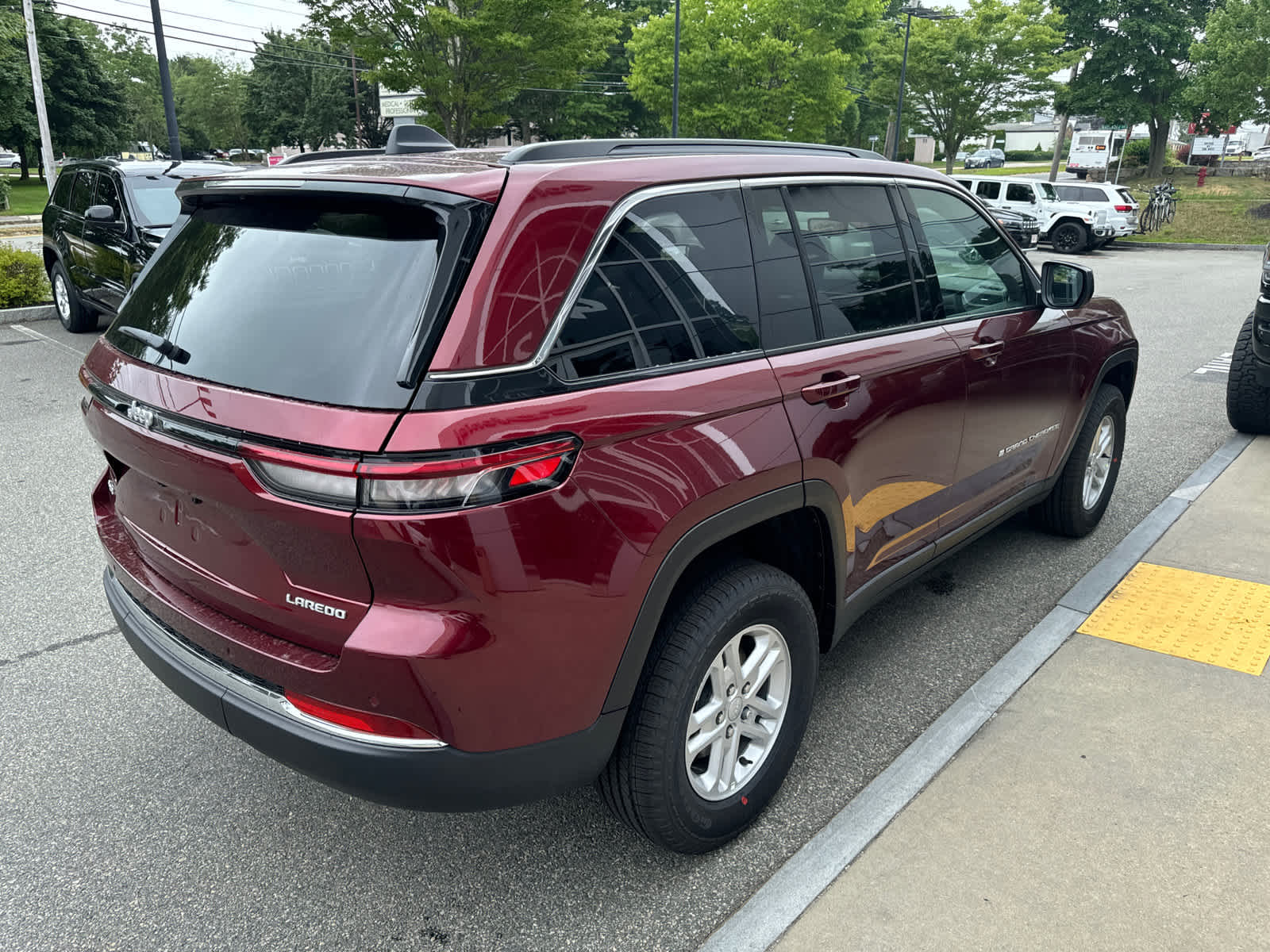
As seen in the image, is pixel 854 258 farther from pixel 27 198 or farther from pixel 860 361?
pixel 27 198

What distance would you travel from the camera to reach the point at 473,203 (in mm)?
1949

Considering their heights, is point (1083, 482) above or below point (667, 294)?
below

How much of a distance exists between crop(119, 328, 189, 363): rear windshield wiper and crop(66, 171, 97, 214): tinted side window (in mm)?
8462

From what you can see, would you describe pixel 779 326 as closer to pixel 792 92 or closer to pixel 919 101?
pixel 792 92

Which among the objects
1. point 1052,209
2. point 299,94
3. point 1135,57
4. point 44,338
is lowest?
point 44,338

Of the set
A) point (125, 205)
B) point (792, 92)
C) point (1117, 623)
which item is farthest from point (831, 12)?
point (1117, 623)

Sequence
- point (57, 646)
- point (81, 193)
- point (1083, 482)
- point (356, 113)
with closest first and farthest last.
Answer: point (57, 646), point (1083, 482), point (81, 193), point (356, 113)

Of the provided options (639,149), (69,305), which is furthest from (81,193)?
(639,149)

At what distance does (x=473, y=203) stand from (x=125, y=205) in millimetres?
8215

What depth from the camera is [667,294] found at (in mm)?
2252

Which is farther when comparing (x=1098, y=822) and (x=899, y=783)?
(x=899, y=783)

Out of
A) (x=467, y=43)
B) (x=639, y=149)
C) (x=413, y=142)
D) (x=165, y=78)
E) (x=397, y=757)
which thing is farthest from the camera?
(x=467, y=43)

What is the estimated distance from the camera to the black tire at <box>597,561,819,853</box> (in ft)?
7.27

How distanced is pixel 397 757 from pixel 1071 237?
2569 cm
